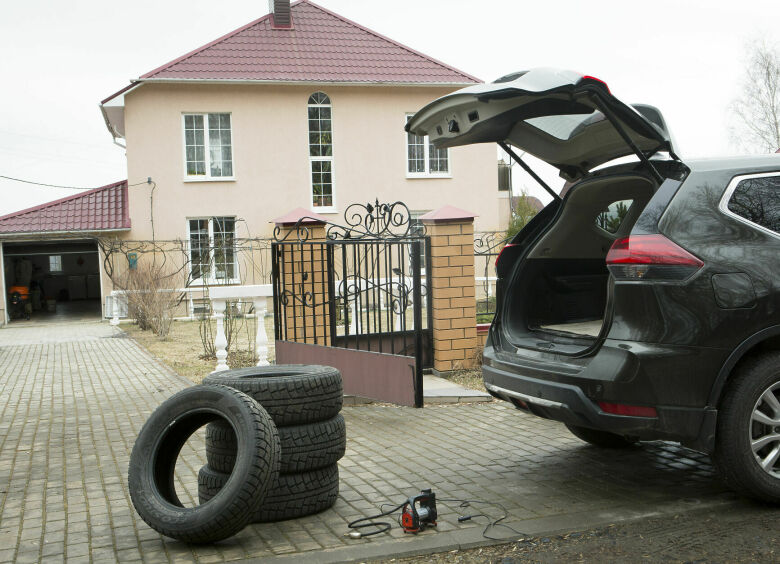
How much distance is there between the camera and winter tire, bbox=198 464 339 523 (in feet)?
14.8

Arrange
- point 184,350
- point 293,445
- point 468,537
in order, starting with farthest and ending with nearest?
point 184,350 → point 293,445 → point 468,537

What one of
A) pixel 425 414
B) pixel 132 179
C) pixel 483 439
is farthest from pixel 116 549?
pixel 132 179

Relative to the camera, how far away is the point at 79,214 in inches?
979

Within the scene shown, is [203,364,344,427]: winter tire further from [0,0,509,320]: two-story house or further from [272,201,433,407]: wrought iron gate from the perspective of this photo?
[0,0,509,320]: two-story house

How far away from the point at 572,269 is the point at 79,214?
72.3 feet

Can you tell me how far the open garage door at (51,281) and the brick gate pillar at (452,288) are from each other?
58.0 ft

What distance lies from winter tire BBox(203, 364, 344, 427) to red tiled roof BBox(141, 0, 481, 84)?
2113 cm

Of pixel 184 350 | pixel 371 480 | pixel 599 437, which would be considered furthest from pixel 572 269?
pixel 184 350

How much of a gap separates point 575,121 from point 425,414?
10.7ft

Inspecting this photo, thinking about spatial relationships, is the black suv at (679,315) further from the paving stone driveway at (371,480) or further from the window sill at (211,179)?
the window sill at (211,179)

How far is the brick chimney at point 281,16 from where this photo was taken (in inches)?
1058

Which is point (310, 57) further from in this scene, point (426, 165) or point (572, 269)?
point (572, 269)

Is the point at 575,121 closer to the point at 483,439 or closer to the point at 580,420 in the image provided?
the point at 580,420

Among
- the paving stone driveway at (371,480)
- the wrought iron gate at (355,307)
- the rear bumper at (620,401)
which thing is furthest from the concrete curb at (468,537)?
the wrought iron gate at (355,307)
